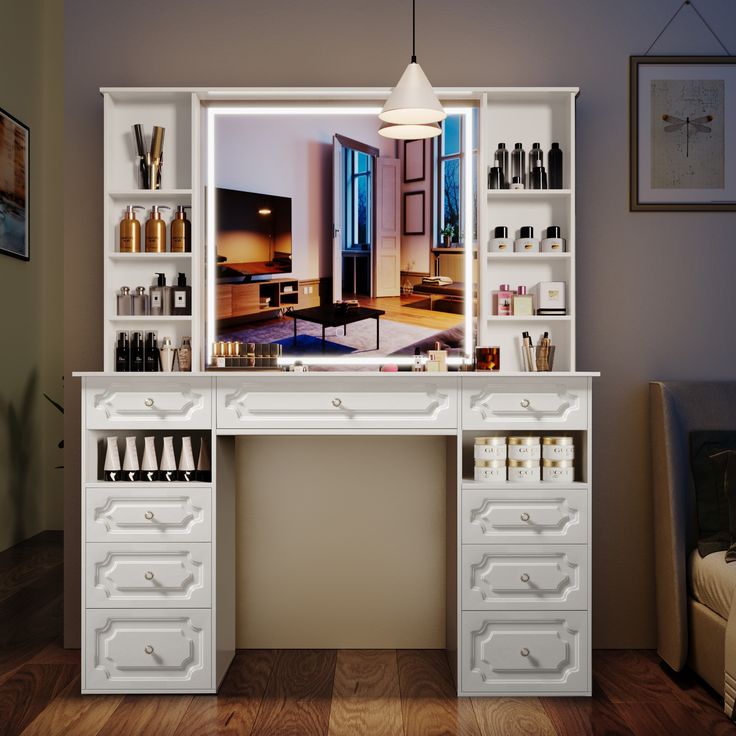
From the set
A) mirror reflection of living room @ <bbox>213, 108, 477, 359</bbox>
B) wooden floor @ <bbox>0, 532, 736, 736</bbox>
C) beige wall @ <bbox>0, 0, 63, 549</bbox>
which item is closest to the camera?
wooden floor @ <bbox>0, 532, 736, 736</bbox>

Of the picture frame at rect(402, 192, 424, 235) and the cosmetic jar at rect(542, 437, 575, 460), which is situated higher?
the picture frame at rect(402, 192, 424, 235)

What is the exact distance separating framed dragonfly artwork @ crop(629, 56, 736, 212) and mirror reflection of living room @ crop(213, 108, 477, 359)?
0.71 m

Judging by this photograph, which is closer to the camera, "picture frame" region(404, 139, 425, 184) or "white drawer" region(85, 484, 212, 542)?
"white drawer" region(85, 484, 212, 542)

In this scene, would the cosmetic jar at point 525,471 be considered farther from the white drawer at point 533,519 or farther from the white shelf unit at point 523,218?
the white shelf unit at point 523,218

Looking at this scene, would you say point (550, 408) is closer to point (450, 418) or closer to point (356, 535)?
point (450, 418)

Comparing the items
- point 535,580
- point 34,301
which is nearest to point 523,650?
point 535,580

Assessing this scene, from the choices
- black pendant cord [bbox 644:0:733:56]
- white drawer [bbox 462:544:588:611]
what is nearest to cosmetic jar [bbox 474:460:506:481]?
white drawer [bbox 462:544:588:611]

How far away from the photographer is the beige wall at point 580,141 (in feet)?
10.0

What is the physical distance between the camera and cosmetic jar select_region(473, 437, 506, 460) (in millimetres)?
2691

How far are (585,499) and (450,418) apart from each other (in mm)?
557

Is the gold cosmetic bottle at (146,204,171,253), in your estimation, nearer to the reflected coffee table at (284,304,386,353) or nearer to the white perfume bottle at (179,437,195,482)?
the reflected coffee table at (284,304,386,353)

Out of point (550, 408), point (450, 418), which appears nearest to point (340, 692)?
point (450, 418)

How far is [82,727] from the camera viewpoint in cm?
240

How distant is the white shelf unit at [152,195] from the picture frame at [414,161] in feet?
2.76
